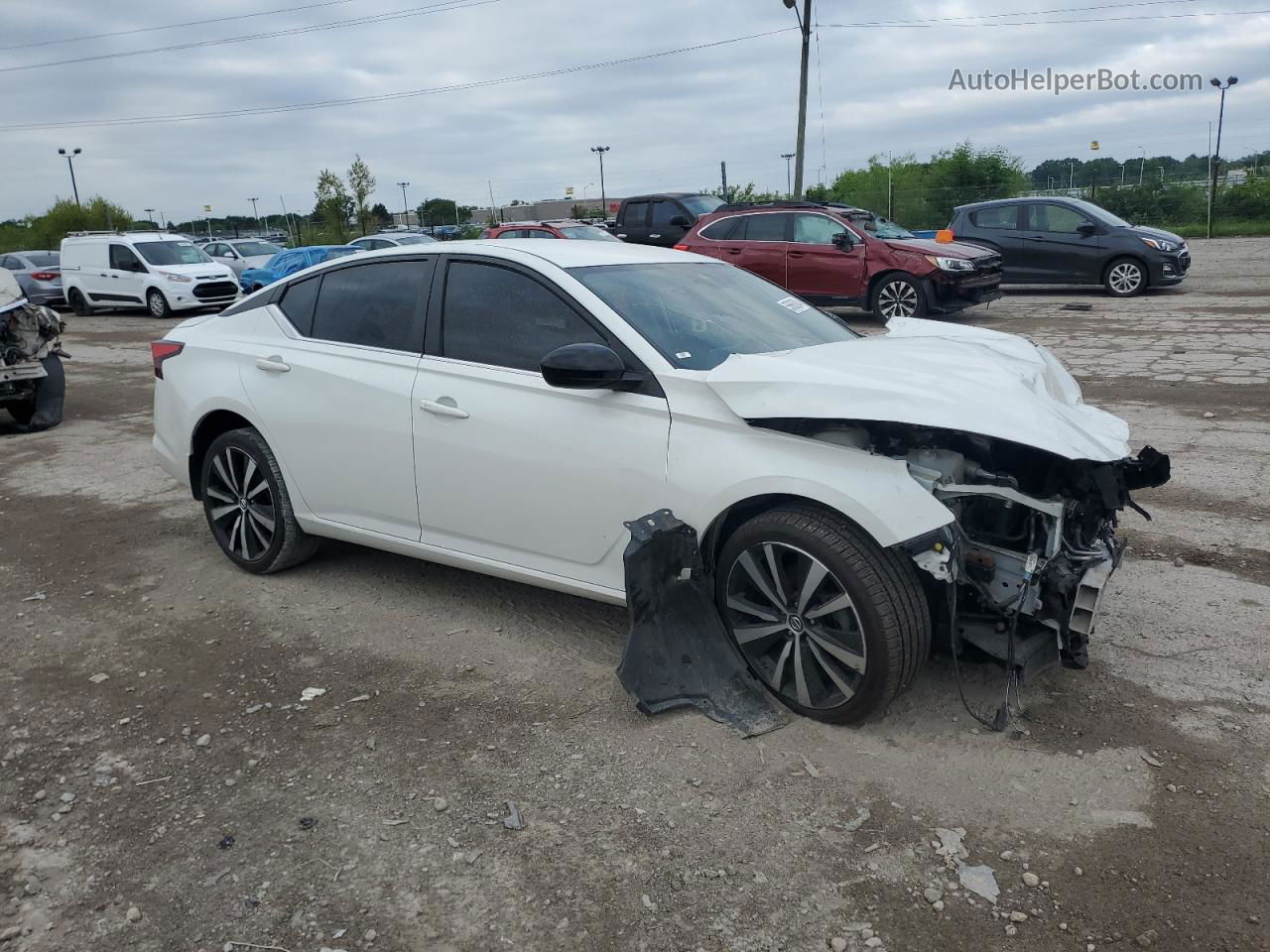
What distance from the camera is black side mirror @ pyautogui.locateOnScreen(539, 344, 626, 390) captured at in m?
3.68

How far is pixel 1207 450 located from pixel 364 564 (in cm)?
544

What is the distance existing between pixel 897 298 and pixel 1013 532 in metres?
11.7

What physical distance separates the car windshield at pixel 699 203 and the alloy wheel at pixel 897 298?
267 inches

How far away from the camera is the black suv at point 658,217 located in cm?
2066

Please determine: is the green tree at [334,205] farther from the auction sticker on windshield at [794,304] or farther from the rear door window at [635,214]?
the auction sticker on windshield at [794,304]

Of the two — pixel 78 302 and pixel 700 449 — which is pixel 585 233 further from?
pixel 700 449

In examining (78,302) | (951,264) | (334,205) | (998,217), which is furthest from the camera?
(334,205)

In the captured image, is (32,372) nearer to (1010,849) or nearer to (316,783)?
(316,783)

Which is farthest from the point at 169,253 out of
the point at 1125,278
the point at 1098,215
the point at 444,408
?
the point at 444,408

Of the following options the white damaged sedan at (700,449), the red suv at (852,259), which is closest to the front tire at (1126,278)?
the red suv at (852,259)

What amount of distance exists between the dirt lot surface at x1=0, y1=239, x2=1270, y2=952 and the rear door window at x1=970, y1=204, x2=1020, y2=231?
1335 cm

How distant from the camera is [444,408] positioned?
4254 mm

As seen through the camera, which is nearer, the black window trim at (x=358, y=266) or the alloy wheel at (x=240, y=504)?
the black window trim at (x=358, y=266)

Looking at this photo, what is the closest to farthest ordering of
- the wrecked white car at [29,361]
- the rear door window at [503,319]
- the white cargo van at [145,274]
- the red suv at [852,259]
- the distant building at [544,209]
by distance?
the rear door window at [503,319], the wrecked white car at [29,361], the red suv at [852,259], the white cargo van at [145,274], the distant building at [544,209]
